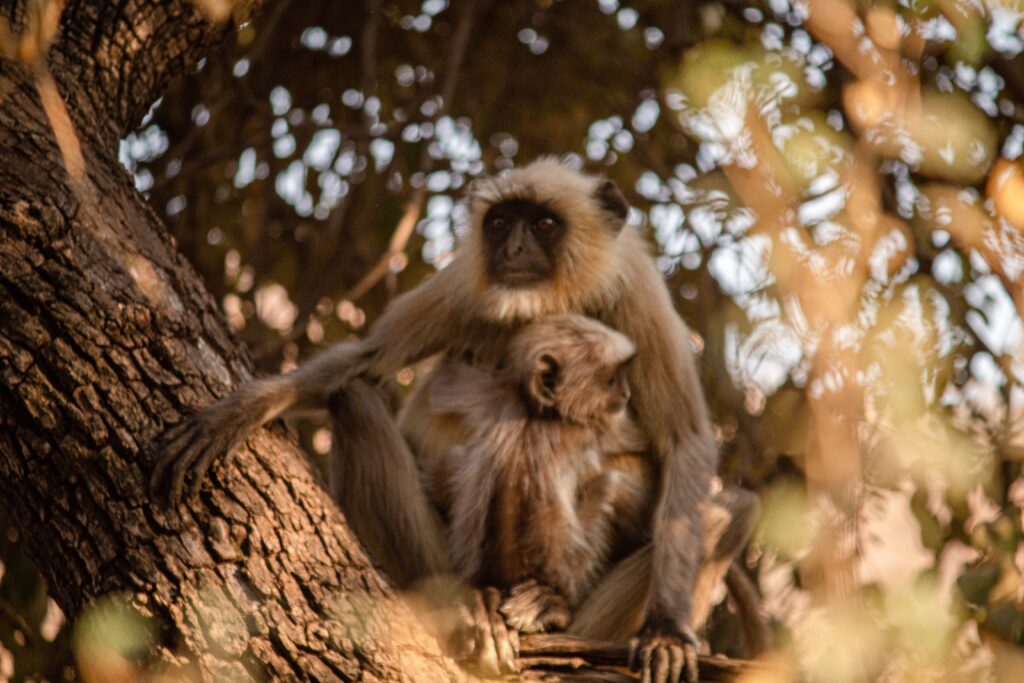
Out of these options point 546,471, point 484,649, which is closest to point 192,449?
point 484,649

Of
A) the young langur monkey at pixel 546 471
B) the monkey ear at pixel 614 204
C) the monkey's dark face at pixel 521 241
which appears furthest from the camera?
the monkey ear at pixel 614 204

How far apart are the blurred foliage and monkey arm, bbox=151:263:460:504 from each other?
22.5 inches

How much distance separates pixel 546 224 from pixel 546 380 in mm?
751

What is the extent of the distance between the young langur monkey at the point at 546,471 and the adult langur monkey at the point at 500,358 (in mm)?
119

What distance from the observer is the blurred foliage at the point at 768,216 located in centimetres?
205

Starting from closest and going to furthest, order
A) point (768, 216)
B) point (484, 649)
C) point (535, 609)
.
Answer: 1. point (768, 216)
2. point (484, 649)
3. point (535, 609)

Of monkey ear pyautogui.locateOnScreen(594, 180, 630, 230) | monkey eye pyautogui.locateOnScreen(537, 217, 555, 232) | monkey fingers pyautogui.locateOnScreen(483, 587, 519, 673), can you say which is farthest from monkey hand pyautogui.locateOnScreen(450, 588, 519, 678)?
monkey ear pyautogui.locateOnScreen(594, 180, 630, 230)

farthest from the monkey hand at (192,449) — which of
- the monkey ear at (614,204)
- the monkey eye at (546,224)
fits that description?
the monkey ear at (614,204)

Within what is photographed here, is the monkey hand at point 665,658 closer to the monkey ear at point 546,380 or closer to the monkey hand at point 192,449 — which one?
the monkey ear at point 546,380

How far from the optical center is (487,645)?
3.25 meters

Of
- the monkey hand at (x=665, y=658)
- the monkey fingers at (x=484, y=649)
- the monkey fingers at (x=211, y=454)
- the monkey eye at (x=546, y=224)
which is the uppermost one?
the monkey fingers at (x=211, y=454)

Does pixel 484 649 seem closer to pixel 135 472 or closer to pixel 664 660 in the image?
pixel 664 660

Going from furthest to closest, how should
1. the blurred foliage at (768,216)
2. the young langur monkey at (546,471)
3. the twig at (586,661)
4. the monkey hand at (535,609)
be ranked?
1. the young langur monkey at (546,471)
2. the monkey hand at (535,609)
3. the twig at (586,661)
4. the blurred foliage at (768,216)

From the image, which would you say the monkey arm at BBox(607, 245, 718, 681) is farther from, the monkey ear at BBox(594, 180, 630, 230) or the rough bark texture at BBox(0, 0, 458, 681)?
the rough bark texture at BBox(0, 0, 458, 681)
